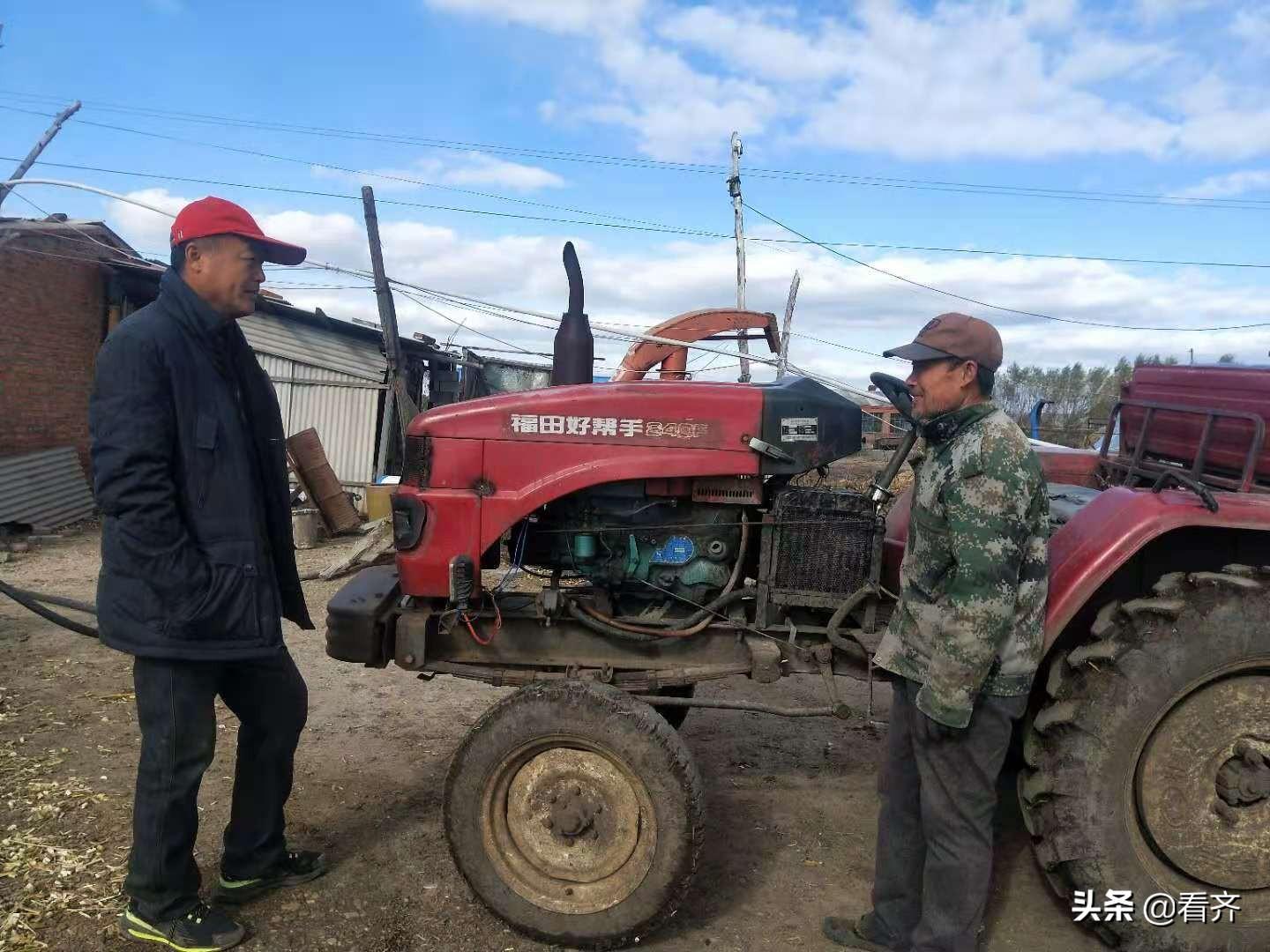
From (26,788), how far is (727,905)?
2923mm

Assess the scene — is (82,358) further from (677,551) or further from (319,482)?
(677,551)

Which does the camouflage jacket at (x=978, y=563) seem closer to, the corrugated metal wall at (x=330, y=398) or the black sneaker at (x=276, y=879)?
the black sneaker at (x=276, y=879)

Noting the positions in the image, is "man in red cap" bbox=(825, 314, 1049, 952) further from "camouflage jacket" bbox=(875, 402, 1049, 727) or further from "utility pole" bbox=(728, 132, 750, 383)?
"utility pole" bbox=(728, 132, 750, 383)

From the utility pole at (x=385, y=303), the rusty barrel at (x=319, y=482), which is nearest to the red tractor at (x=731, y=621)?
the rusty barrel at (x=319, y=482)

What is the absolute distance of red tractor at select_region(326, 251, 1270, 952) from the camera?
8.51 ft

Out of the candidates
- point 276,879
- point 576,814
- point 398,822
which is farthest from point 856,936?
point 276,879

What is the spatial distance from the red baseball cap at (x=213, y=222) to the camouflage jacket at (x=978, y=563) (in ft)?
7.16

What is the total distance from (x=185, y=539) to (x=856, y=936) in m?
2.38

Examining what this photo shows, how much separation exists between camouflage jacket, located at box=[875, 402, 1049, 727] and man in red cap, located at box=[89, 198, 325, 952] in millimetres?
1998

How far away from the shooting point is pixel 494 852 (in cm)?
283

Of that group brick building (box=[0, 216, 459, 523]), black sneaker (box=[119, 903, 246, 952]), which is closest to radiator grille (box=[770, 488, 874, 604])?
black sneaker (box=[119, 903, 246, 952])

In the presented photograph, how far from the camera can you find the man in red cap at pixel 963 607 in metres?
2.29

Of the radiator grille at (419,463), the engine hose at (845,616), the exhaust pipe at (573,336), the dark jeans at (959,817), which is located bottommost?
the dark jeans at (959,817)

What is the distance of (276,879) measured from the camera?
3.05 meters
